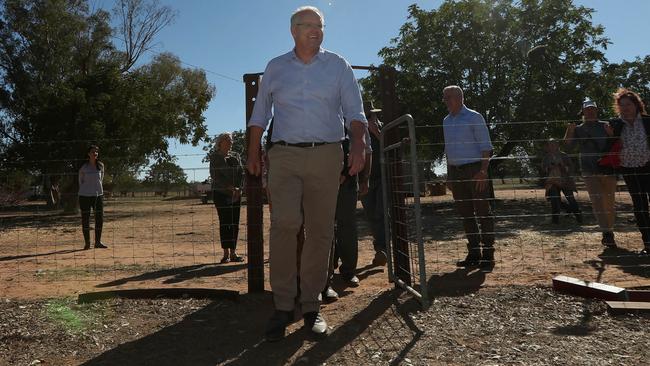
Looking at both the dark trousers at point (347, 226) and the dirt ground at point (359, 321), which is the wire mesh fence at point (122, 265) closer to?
the dirt ground at point (359, 321)

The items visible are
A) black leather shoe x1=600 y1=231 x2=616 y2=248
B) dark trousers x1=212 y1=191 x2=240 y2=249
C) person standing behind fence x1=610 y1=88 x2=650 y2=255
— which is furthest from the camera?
dark trousers x1=212 y1=191 x2=240 y2=249

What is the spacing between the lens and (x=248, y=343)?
3.23m

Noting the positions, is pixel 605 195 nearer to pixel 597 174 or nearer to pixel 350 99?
pixel 597 174

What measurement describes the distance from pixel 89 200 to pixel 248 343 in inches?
261

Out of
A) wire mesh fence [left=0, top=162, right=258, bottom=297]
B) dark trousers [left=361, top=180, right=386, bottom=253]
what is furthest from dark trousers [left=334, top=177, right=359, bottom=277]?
wire mesh fence [left=0, top=162, right=258, bottom=297]

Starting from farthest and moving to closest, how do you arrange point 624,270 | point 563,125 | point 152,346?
point 563,125, point 624,270, point 152,346

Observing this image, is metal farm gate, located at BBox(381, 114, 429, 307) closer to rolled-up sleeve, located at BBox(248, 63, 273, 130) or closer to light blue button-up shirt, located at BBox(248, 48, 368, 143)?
light blue button-up shirt, located at BBox(248, 48, 368, 143)

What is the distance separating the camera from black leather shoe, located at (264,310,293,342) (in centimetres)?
321

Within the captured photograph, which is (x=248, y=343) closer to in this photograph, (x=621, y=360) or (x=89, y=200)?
(x=621, y=360)

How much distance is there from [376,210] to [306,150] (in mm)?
2704

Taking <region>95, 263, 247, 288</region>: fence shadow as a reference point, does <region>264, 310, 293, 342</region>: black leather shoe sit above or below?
above

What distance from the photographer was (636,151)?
232 inches

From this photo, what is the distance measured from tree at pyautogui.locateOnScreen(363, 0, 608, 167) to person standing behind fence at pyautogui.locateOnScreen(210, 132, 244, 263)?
11409mm

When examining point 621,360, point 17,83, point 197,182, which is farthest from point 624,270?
point 17,83
